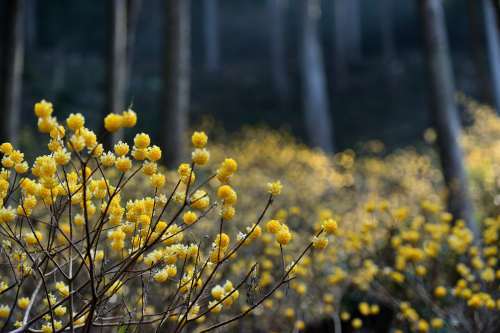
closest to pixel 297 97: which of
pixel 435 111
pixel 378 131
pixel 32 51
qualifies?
pixel 378 131

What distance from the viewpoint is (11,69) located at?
5.90 meters

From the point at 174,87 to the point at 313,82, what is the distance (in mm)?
5493

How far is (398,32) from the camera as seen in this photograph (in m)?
22.1

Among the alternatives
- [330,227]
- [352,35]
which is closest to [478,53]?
[330,227]

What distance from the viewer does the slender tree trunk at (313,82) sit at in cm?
1109

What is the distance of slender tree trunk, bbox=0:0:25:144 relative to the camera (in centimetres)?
586

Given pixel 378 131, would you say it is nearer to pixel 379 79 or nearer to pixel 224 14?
pixel 379 79

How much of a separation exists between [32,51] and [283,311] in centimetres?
1986

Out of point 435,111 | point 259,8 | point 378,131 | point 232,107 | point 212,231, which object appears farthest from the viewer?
point 259,8

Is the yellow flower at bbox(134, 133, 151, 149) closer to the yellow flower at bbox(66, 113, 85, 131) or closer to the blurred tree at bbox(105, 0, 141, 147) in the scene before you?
the yellow flower at bbox(66, 113, 85, 131)

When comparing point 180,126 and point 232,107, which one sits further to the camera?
point 232,107

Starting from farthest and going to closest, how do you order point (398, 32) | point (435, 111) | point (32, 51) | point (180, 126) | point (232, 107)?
point (398, 32) < point (32, 51) < point (232, 107) < point (180, 126) < point (435, 111)


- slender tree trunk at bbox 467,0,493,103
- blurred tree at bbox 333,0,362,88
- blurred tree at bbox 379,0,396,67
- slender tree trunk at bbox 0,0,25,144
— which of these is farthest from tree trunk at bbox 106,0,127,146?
blurred tree at bbox 379,0,396,67

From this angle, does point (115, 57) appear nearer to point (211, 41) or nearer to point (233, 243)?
point (233, 243)
